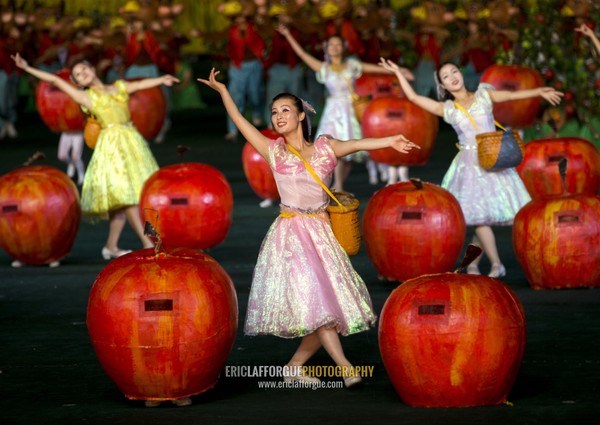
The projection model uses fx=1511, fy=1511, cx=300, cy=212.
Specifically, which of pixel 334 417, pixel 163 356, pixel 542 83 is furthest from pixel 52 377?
pixel 542 83

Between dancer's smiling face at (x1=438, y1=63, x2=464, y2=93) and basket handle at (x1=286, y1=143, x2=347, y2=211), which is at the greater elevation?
dancer's smiling face at (x1=438, y1=63, x2=464, y2=93)

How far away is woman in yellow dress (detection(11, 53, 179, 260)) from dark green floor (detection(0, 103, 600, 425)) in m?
0.44

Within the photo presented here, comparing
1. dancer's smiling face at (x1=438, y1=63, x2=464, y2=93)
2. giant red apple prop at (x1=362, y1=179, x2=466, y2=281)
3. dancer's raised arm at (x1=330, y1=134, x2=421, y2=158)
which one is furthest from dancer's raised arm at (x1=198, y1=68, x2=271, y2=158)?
dancer's smiling face at (x1=438, y1=63, x2=464, y2=93)

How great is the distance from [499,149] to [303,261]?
3.41 metres

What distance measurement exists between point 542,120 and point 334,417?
12.1m

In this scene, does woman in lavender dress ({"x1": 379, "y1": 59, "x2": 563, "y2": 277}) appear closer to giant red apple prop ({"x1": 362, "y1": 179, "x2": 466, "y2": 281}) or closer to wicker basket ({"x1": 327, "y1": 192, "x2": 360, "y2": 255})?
giant red apple prop ({"x1": 362, "y1": 179, "x2": 466, "y2": 281})

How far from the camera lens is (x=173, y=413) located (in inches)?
280

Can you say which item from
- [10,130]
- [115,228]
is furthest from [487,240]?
[10,130]

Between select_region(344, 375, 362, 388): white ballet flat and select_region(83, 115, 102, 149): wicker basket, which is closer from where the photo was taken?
select_region(344, 375, 362, 388): white ballet flat

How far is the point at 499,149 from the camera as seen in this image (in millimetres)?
10711

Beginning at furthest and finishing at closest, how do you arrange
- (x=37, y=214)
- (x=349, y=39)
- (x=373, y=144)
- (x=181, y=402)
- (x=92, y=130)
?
(x=349, y=39) < (x=92, y=130) < (x=37, y=214) < (x=373, y=144) < (x=181, y=402)

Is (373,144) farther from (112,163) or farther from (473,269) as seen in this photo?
(112,163)

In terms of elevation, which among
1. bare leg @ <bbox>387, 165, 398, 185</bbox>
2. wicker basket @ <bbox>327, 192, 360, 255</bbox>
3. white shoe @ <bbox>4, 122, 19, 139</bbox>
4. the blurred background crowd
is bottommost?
bare leg @ <bbox>387, 165, 398, 185</bbox>

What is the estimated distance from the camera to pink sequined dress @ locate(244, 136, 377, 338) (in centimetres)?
761
